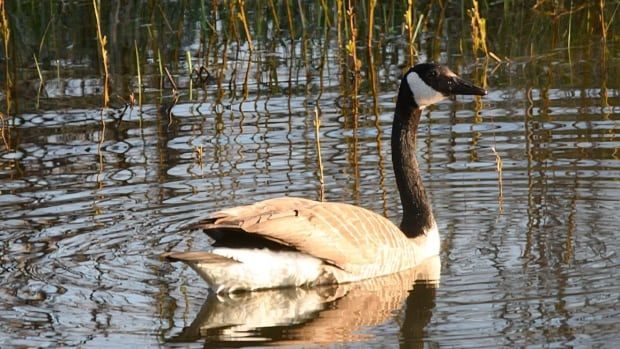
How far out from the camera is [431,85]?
10070 mm

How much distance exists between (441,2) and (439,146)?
215 inches

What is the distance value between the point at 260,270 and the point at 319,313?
22.5 inches

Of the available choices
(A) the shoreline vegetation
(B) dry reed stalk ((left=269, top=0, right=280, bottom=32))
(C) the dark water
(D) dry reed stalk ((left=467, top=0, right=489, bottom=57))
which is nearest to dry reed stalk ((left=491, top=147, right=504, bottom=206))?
(C) the dark water

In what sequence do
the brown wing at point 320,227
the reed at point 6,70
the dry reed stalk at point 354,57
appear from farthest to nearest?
1. the reed at point 6,70
2. the dry reed stalk at point 354,57
3. the brown wing at point 320,227

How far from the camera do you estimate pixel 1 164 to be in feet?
39.8

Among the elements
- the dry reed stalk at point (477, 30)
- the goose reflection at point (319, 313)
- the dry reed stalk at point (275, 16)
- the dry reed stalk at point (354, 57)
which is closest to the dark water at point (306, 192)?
the goose reflection at point (319, 313)

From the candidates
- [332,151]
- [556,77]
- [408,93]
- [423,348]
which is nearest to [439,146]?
[332,151]

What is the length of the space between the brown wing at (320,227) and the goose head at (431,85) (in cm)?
116

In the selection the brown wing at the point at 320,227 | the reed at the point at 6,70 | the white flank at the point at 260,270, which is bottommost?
the white flank at the point at 260,270

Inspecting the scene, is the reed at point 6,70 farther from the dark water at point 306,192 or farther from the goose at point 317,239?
the goose at point 317,239

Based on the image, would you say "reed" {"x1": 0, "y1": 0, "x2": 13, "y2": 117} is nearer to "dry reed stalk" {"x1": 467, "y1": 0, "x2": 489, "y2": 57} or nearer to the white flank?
"dry reed stalk" {"x1": 467, "y1": 0, "x2": 489, "y2": 57}

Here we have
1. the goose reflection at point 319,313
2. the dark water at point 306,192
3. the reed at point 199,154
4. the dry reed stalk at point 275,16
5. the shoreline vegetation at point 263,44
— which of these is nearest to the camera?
the goose reflection at point 319,313

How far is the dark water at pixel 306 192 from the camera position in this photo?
7.89 m

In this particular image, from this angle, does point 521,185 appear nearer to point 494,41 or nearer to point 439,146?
point 439,146
